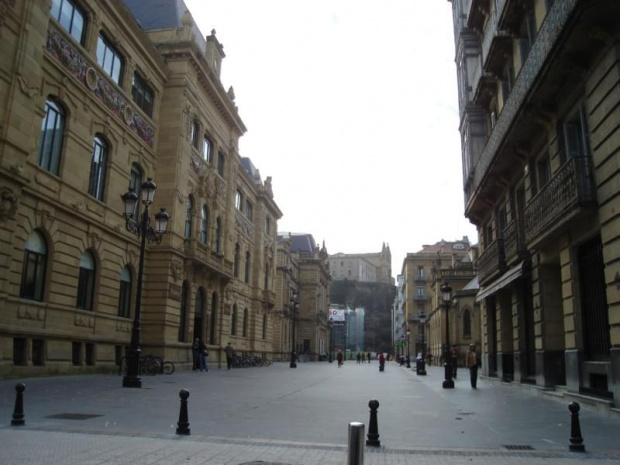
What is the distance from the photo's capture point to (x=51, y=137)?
66.3ft

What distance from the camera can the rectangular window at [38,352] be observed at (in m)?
18.7

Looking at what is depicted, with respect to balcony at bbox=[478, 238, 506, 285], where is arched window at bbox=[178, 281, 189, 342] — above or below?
below

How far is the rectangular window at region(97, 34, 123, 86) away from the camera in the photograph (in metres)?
23.9

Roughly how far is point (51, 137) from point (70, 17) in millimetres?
5128

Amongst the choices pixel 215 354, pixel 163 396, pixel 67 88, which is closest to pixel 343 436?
pixel 163 396

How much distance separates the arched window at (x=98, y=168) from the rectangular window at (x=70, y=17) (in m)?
4.29

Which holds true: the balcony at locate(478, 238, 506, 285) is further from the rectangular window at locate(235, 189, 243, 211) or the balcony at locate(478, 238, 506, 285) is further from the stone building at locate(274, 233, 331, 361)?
the stone building at locate(274, 233, 331, 361)

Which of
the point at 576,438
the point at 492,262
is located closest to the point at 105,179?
the point at 492,262

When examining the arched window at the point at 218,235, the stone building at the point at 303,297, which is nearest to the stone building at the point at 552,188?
the arched window at the point at 218,235

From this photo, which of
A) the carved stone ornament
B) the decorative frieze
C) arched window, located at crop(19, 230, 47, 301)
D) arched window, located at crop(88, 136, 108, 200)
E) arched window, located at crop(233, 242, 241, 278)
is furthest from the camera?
arched window, located at crop(233, 242, 241, 278)

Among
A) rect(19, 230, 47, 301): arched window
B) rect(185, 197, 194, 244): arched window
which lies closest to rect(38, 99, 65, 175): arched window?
rect(19, 230, 47, 301): arched window

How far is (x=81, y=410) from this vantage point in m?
10.5

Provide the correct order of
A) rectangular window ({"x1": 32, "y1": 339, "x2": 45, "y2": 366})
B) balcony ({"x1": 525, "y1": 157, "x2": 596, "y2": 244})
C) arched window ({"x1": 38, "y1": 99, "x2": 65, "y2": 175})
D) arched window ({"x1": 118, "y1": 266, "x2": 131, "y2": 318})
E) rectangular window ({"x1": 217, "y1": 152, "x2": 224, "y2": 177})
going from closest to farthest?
balcony ({"x1": 525, "y1": 157, "x2": 596, "y2": 244}), rectangular window ({"x1": 32, "y1": 339, "x2": 45, "y2": 366}), arched window ({"x1": 38, "y1": 99, "x2": 65, "y2": 175}), arched window ({"x1": 118, "y1": 266, "x2": 131, "y2": 318}), rectangular window ({"x1": 217, "y1": 152, "x2": 224, "y2": 177})

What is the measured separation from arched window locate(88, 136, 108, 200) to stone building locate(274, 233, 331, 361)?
41827 mm
